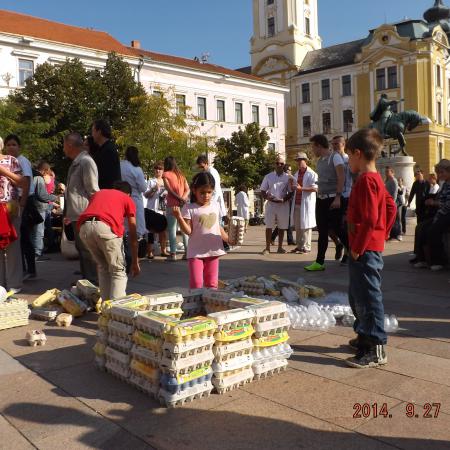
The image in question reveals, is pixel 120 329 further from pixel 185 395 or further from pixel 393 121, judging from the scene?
pixel 393 121

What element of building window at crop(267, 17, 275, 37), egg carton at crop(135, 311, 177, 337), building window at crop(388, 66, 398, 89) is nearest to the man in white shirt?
egg carton at crop(135, 311, 177, 337)

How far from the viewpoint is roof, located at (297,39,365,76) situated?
6631 cm

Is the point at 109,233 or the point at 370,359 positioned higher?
the point at 109,233

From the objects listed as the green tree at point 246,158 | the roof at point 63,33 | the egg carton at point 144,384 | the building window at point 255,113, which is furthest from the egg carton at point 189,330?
the building window at point 255,113

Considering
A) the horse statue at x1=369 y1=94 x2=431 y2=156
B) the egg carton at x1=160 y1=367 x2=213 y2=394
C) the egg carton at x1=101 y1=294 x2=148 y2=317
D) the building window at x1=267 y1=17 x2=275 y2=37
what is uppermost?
the building window at x1=267 y1=17 x2=275 y2=37

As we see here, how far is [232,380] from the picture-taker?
11.3 ft

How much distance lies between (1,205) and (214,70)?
1859 inches

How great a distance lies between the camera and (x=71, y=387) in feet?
11.8

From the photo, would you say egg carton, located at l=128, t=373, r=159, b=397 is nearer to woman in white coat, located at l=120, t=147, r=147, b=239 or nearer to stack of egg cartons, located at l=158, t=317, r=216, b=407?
stack of egg cartons, located at l=158, t=317, r=216, b=407

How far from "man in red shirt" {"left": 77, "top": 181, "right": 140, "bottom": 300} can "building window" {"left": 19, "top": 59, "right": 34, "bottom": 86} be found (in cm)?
3681

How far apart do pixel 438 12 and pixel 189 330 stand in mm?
84910

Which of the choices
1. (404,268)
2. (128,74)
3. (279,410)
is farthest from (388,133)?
(279,410)

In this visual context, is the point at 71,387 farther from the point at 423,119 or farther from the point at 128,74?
the point at 128,74

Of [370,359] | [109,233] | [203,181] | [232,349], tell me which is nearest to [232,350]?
[232,349]
